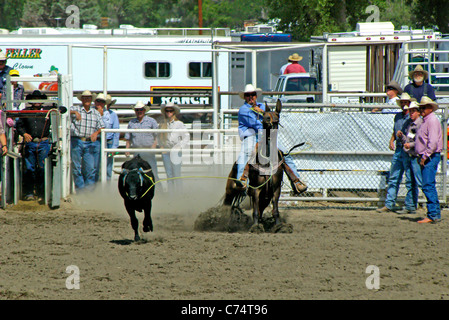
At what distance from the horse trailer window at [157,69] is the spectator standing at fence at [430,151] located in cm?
1342

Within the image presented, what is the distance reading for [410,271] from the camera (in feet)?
22.8

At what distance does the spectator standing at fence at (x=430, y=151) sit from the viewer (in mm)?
10047

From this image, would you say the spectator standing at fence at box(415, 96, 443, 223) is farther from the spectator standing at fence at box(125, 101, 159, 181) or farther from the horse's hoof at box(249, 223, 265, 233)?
the spectator standing at fence at box(125, 101, 159, 181)

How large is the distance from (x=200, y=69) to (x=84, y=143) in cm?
1092

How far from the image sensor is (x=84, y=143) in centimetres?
1221

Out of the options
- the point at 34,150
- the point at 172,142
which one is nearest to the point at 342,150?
the point at 172,142

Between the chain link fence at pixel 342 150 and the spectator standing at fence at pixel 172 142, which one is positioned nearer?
the chain link fence at pixel 342 150

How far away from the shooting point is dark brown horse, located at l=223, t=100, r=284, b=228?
8.82 m

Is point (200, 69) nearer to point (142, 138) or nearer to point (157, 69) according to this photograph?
point (157, 69)

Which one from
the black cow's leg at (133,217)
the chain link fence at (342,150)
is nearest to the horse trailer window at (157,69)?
the chain link fence at (342,150)

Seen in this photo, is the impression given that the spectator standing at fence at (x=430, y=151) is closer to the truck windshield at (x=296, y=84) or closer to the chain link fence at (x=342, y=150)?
the chain link fence at (x=342, y=150)
